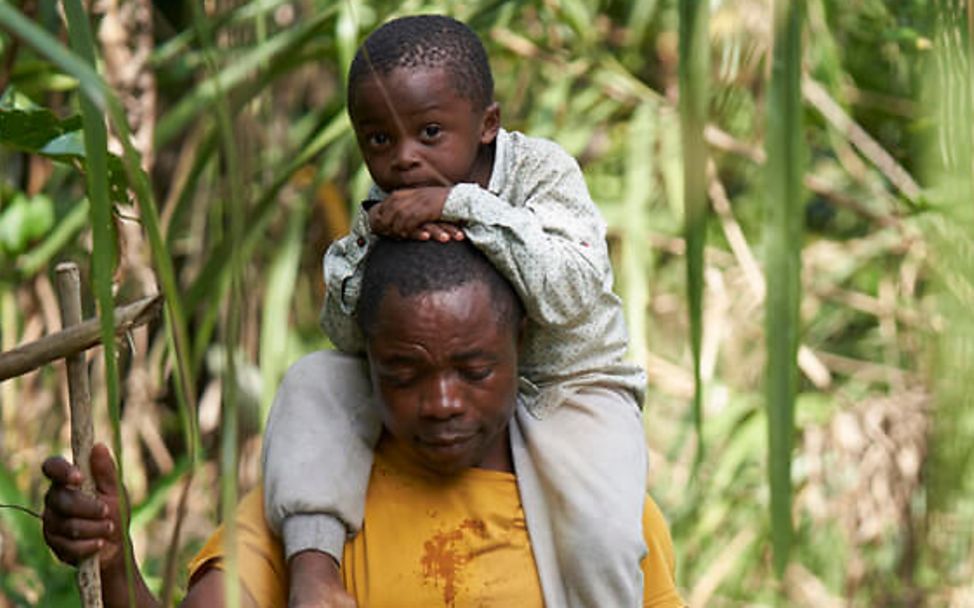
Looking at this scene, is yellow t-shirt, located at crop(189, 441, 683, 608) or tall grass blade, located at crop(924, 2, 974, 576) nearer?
tall grass blade, located at crop(924, 2, 974, 576)

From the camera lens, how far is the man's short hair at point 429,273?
4.56ft

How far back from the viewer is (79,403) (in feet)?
4.16

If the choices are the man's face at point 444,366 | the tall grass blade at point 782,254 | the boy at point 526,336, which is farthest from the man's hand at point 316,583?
the tall grass blade at point 782,254

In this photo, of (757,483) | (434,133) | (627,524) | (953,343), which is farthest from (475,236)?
(757,483)

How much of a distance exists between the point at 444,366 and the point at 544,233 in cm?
15

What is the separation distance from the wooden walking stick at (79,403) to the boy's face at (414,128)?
29 cm

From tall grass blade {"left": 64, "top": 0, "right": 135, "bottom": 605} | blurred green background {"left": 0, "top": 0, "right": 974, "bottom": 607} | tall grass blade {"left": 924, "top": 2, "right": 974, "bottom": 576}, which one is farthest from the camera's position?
blurred green background {"left": 0, "top": 0, "right": 974, "bottom": 607}

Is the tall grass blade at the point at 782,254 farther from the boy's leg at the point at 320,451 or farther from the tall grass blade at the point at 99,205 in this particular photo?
the boy's leg at the point at 320,451

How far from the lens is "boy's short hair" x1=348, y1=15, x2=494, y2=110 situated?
139 centimetres

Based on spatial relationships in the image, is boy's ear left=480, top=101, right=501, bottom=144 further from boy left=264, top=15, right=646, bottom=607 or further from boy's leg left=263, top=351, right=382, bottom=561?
boy's leg left=263, top=351, right=382, bottom=561

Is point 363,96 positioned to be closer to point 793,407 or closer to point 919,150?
point 793,407

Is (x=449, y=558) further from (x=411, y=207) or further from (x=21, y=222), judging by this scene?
(x=21, y=222)

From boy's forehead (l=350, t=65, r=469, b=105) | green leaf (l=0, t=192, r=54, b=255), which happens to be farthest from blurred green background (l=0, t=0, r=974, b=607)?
boy's forehead (l=350, t=65, r=469, b=105)

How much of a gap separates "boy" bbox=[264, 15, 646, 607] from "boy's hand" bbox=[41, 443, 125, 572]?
0.19 m
